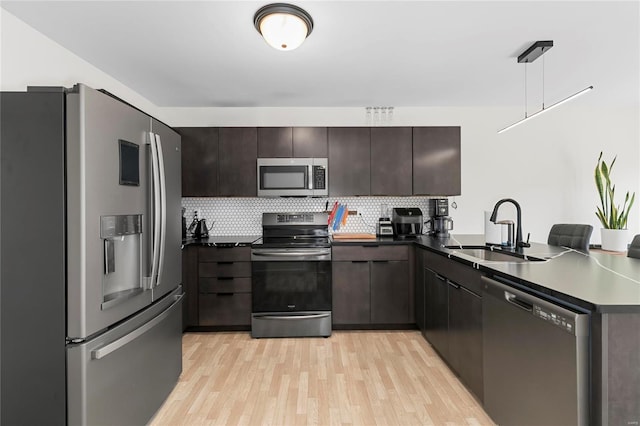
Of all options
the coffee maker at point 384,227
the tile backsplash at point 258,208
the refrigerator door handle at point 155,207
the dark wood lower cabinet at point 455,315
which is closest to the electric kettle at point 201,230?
the tile backsplash at point 258,208

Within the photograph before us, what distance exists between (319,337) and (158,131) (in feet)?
7.72

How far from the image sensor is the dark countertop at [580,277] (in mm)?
1157

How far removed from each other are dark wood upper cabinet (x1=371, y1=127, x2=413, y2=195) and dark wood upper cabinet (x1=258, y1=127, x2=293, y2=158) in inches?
36.9

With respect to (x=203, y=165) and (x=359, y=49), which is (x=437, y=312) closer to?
(x=359, y=49)

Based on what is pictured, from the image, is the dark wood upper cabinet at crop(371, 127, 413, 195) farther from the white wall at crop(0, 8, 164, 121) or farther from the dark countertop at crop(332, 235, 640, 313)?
the white wall at crop(0, 8, 164, 121)

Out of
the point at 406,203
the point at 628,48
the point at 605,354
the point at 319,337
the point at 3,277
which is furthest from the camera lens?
the point at 406,203

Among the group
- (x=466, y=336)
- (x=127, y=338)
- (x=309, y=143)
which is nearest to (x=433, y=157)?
(x=309, y=143)

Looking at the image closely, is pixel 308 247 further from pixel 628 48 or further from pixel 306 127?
pixel 628 48

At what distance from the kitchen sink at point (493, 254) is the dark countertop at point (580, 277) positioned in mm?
95

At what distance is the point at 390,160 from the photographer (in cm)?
363

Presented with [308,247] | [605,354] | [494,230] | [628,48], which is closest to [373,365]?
[308,247]

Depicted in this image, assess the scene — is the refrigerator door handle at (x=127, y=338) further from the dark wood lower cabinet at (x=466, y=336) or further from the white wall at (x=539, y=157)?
the white wall at (x=539, y=157)

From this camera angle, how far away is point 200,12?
6.57 ft

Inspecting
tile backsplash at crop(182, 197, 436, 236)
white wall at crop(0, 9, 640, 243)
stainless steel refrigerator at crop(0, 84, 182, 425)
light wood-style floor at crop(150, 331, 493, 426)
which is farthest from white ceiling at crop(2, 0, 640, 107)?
light wood-style floor at crop(150, 331, 493, 426)
